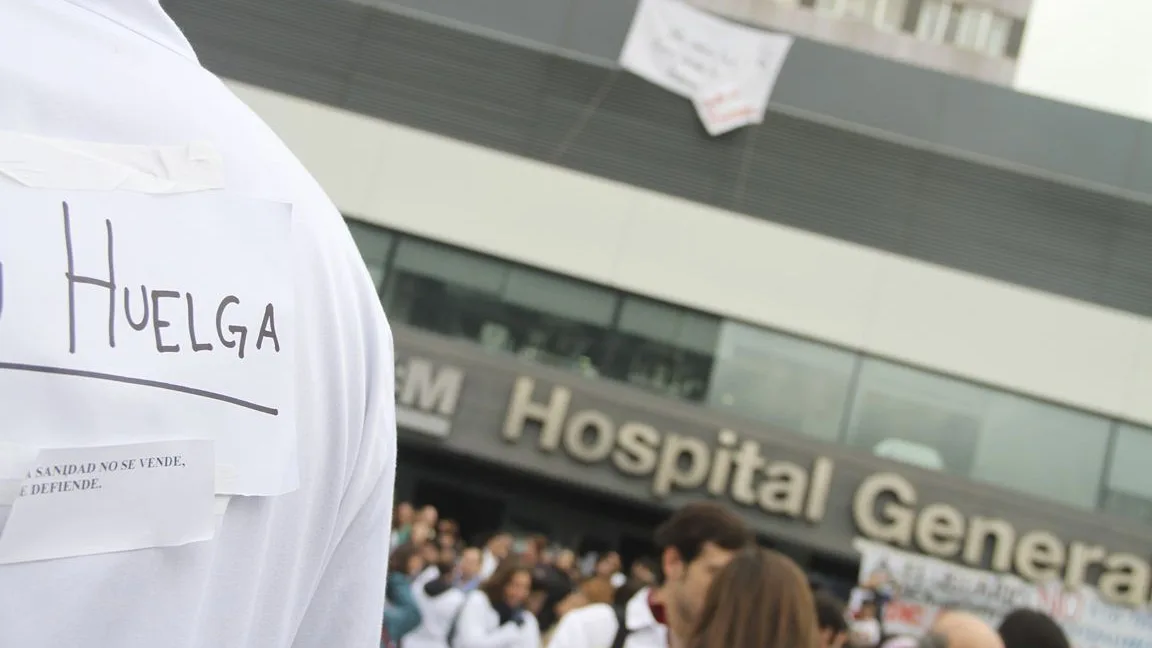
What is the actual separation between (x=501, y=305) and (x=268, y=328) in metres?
11.3

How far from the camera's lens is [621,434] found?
11.4 m

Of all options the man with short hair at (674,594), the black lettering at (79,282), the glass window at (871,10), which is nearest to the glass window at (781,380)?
the man with short hair at (674,594)

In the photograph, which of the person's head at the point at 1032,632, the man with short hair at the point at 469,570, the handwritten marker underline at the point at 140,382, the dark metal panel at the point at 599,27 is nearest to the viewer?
the handwritten marker underline at the point at 140,382

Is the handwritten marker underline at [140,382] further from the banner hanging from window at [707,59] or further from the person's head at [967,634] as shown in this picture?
the banner hanging from window at [707,59]

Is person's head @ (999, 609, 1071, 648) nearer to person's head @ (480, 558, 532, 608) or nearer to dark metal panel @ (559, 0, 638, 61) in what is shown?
person's head @ (480, 558, 532, 608)

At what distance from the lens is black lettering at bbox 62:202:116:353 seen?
0.57m

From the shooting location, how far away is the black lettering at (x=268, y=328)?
71 cm

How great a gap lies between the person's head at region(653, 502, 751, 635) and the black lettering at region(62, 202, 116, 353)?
216 cm

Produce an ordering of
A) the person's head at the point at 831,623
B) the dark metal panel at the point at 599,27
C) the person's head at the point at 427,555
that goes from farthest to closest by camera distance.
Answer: the dark metal panel at the point at 599,27, the person's head at the point at 427,555, the person's head at the point at 831,623

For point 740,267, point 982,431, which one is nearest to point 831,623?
point 740,267

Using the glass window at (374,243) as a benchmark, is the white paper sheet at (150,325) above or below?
below

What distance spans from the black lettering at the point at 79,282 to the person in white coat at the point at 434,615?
4.91 metres

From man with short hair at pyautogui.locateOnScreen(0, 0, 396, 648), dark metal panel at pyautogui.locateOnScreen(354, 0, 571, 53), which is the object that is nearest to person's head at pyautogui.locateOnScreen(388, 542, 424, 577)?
man with short hair at pyautogui.locateOnScreen(0, 0, 396, 648)

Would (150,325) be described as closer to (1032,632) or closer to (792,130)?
(1032,632)
